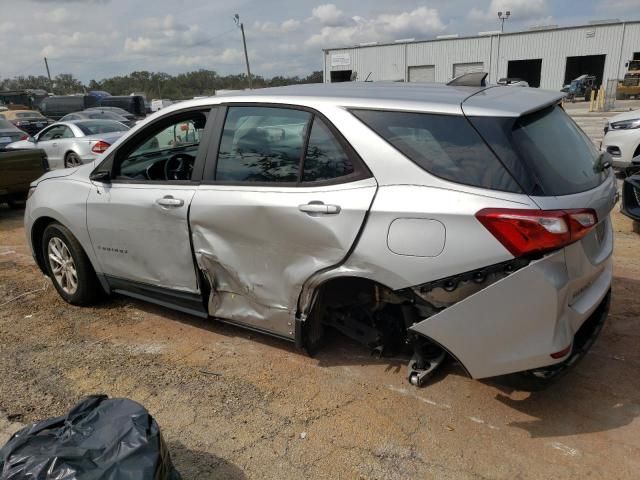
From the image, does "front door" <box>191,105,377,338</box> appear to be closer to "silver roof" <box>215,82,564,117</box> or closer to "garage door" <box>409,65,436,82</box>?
"silver roof" <box>215,82,564,117</box>

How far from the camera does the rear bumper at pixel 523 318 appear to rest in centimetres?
237

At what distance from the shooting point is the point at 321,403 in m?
3.02

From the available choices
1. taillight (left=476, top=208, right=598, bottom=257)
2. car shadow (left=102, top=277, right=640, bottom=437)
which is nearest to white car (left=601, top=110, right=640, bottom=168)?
car shadow (left=102, top=277, right=640, bottom=437)

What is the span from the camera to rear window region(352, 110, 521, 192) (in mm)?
2451

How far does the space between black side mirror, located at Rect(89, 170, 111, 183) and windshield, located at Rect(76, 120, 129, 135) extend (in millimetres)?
8626

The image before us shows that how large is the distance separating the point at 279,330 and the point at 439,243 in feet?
4.15

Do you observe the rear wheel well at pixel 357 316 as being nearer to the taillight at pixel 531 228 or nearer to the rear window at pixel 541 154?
the taillight at pixel 531 228

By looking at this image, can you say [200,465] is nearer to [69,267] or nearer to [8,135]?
[69,267]

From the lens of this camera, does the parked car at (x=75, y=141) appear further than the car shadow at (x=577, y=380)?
Yes

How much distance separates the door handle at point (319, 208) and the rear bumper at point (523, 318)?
0.74 meters

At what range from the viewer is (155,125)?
3744 millimetres

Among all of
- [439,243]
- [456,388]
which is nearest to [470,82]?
[439,243]

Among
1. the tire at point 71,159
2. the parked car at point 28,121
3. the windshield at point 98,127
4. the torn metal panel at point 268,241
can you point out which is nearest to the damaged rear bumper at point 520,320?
the torn metal panel at point 268,241

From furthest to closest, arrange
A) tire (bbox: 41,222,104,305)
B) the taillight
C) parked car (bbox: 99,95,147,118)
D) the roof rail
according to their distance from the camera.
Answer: parked car (bbox: 99,95,147,118) → tire (bbox: 41,222,104,305) → the roof rail → the taillight
